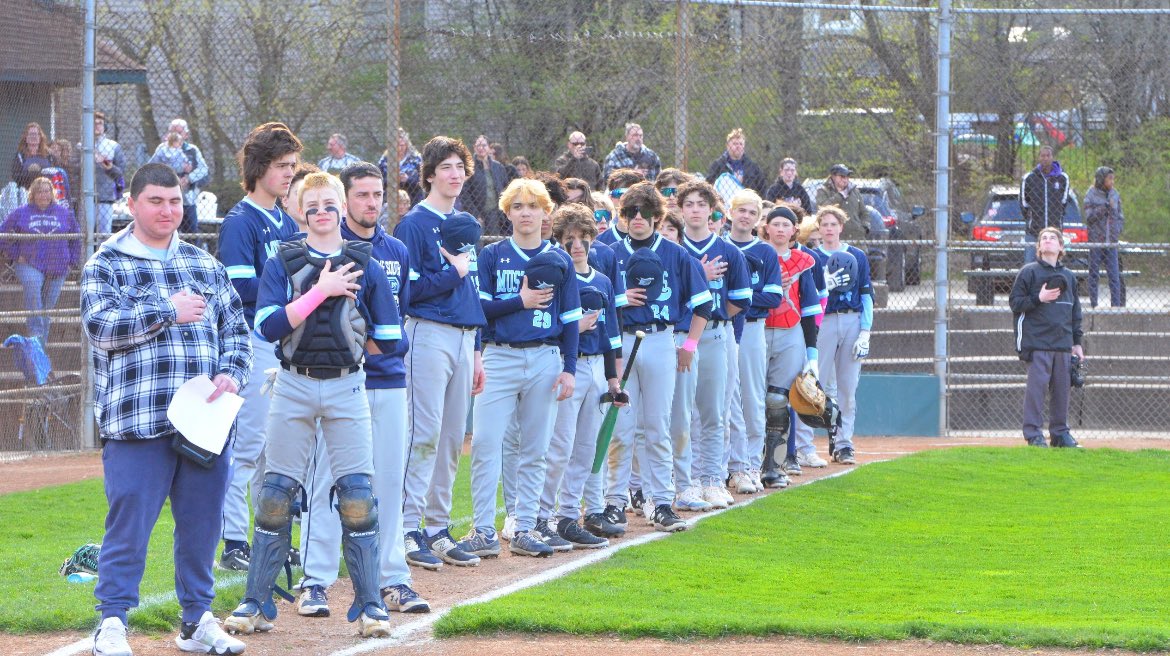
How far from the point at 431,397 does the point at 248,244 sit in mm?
1121

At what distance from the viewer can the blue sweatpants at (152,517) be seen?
16.9 ft

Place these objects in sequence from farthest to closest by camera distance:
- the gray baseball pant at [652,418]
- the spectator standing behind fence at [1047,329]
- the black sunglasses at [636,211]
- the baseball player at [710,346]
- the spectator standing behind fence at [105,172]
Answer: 1. the spectator standing behind fence at [1047,329]
2. the spectator standing behind fence at [105,172]
3. the baseball player at [710,346]
4. the gray baseball pant at [652,418]
5. the black sunglasses at [636,211]

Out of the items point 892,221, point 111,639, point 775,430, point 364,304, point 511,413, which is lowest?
point 111,639

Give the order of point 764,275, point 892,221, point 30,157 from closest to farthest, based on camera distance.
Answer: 1. point 764,275
2. point 30,157
3. point 892,221

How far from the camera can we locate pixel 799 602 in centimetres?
661

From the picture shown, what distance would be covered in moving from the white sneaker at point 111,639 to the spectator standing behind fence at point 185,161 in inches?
290

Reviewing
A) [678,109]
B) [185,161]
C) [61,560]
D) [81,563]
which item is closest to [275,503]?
[81,563]

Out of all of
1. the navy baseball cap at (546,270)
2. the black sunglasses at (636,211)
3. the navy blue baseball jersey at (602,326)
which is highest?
the black sunglasses at (636,211)

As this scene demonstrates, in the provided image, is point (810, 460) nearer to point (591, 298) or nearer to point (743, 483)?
point (743, 483)

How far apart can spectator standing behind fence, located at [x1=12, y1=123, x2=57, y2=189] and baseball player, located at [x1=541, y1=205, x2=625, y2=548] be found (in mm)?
5544

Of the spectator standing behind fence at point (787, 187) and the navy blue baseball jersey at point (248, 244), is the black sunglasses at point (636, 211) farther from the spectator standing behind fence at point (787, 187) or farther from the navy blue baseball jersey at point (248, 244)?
the spectator standing behind fence at point (787, 187)

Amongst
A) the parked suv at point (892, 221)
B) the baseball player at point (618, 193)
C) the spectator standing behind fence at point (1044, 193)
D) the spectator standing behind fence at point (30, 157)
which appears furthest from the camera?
the spectator standing behind fence at point (1044, 193)

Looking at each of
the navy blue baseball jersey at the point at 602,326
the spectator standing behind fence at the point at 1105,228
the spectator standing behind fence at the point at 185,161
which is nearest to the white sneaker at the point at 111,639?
the navy blue baseball jersey at the point at 602,326

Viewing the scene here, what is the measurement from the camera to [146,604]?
19.9 ft
